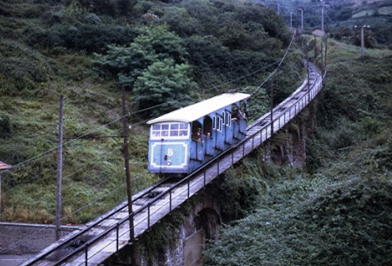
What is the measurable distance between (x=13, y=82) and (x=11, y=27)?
1089 cm

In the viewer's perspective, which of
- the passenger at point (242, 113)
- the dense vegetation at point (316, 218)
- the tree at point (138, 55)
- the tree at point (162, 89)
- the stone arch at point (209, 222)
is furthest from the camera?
the tree at point (138, 55)

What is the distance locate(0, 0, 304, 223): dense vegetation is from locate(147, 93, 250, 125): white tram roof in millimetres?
2712

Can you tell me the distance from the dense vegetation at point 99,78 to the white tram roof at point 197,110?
2712 millimetres

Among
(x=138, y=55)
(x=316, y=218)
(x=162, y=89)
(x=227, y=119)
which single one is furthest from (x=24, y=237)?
(x=138, y=55)

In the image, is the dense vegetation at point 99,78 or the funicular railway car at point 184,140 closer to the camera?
the funicular railway car at point 184,140

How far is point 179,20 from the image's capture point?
51344 mm

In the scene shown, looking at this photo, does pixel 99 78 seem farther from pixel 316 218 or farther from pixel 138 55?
pixel 316 218

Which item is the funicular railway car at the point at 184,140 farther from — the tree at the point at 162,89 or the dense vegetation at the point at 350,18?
the dense vegetation at the point at 350,18

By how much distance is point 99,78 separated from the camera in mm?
37281

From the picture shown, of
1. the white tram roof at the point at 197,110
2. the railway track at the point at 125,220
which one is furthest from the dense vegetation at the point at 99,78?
the railway track at the point at 125,220

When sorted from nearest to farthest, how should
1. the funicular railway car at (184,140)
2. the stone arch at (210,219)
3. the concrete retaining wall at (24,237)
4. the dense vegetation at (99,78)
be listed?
the concrete retaining wall at (24,237)
the stone arch at (210,219)
the funicular railway car at (184,140)
the dense vegetation at (99,78)

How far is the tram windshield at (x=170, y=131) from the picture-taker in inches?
866

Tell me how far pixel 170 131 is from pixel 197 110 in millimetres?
2320

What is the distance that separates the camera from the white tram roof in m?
22.3
